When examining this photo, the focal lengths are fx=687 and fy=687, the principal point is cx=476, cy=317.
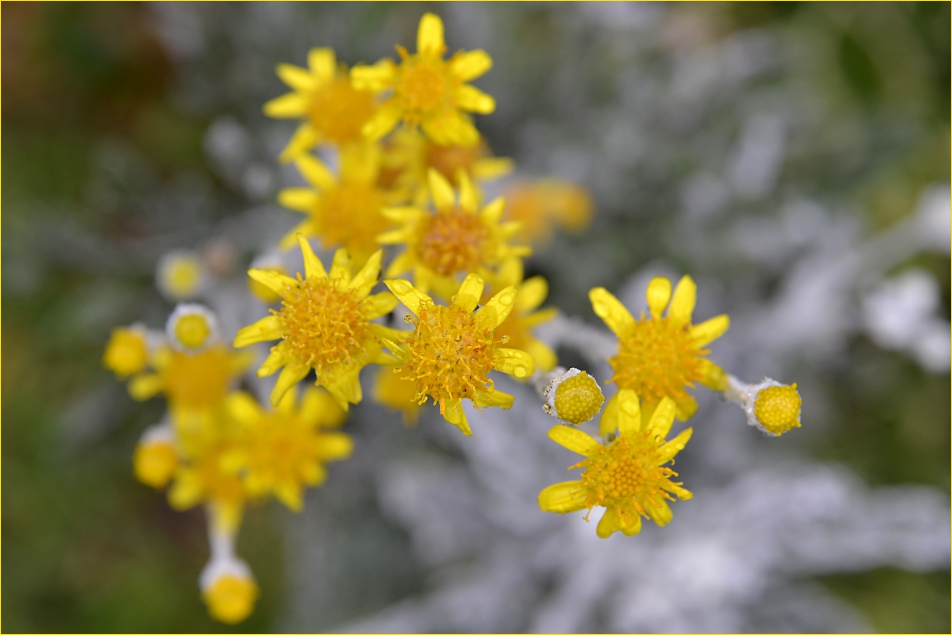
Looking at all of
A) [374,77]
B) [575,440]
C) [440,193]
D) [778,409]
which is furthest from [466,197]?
[778,409]

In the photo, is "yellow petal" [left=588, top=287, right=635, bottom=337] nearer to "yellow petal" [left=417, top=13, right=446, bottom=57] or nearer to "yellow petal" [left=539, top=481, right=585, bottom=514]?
"yellow petal" [left=539, top=481, right=585, bottom=514]

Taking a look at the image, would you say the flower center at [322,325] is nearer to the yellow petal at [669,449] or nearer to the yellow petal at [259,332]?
the yellow petal at [259,332]

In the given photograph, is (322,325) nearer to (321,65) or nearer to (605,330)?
(321,65)

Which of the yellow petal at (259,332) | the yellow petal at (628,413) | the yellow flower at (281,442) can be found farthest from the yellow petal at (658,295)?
the yellow flower at (281,442)

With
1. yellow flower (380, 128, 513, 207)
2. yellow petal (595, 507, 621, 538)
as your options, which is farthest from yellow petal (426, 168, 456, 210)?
yellow petal (595, 507, 621, 538)

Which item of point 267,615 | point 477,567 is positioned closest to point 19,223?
point 267,615

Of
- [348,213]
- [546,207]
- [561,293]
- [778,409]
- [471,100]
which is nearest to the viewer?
[778,409]

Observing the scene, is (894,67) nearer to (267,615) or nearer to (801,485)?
(801,485)
